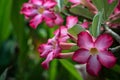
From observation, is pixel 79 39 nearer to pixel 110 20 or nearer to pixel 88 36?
pixel 88 36

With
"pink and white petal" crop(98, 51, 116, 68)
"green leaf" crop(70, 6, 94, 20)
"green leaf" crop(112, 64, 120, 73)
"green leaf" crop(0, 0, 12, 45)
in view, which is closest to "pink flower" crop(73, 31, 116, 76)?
"pink and white petal" crop(98, 51, 116, 68)

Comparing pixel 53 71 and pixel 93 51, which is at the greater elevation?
pixel 93 51

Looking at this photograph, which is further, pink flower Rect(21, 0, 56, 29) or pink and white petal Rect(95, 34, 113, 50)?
pink flower Rect(21, 0, 56, 29)

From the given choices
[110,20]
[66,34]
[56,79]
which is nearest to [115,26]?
[110,20]

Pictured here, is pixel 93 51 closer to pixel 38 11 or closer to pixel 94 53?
pixel 94 53

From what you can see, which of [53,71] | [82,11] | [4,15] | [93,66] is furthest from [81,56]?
[4,15]

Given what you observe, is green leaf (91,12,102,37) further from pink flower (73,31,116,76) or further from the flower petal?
the flower petal
